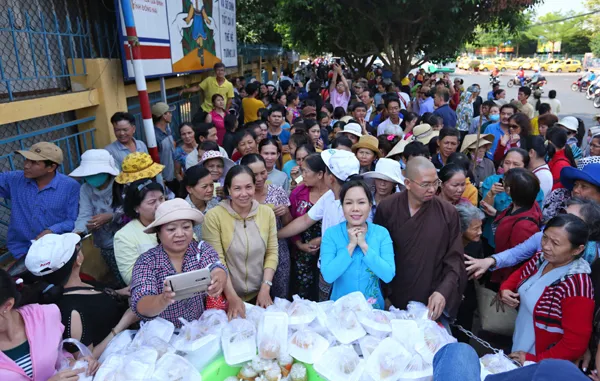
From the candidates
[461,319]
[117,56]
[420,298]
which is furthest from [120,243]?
[117,56]

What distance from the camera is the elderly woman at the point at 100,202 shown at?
117 inches

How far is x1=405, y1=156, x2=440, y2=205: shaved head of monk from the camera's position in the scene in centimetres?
221

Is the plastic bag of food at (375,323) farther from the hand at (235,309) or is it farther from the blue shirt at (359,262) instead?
the hand at (235,309)

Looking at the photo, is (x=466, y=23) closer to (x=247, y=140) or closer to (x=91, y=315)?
(x=247, y=140)

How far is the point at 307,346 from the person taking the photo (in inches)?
68.9

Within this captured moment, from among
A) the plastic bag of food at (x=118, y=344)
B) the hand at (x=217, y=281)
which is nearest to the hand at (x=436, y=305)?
the hand at (x=217, y=281)

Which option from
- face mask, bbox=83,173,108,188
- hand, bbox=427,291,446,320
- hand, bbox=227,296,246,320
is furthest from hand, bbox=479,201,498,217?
face mask, bbox=83,173,108,188

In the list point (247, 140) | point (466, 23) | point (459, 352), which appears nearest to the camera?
point (459, 352)

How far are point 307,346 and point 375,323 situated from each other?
329 millimetres

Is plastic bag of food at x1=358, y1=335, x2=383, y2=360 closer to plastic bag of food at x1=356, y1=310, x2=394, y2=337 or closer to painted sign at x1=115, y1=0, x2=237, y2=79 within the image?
plastic bag of food at x1=356, y1=310, x2=394, y2=337

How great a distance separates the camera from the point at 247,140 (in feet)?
13.1

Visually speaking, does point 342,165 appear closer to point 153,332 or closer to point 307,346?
point 307,346

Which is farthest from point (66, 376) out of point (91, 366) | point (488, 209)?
point (488, 209)

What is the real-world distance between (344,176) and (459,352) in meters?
1.64
